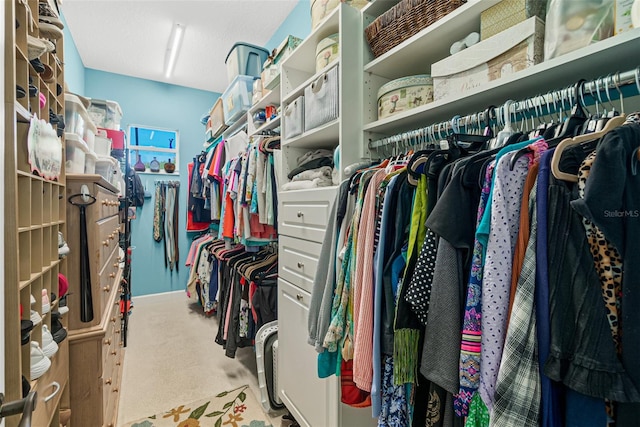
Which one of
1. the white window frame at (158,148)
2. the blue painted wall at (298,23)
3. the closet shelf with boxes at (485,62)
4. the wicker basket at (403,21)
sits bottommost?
the closet shelf with boxes at (485,62)

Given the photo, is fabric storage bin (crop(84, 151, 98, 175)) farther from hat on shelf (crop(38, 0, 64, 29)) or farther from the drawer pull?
the drawer pull

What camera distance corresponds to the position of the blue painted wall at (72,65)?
9.26ft

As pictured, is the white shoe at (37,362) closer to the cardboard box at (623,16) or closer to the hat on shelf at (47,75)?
the hat on shelf at (47,75)

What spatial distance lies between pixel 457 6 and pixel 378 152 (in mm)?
596

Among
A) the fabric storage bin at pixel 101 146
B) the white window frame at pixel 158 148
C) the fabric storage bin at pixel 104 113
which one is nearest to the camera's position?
the fabric storage bin at pixel 101 146

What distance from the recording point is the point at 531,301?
1.89ft

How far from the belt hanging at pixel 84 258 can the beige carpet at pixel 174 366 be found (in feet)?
3.14

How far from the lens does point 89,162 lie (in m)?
1.74

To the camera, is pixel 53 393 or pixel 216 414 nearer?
pixel 53 393

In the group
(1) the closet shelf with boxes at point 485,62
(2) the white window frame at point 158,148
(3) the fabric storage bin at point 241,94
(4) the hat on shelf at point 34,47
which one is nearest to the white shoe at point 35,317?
(4) the hat on shelf at point 34,47

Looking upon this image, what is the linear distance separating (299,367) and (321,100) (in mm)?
1358

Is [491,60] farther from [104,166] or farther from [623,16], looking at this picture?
[104,166]

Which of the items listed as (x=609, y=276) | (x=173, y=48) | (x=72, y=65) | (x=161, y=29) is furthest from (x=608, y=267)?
(x=72, y=65)

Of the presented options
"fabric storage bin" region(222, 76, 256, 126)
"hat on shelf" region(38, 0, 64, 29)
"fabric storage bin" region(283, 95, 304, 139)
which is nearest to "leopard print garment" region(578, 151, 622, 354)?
"fabric storage bin" region(283, 95, 304, 139)
